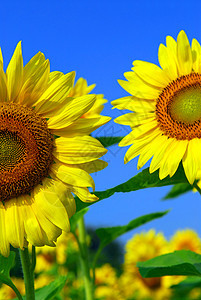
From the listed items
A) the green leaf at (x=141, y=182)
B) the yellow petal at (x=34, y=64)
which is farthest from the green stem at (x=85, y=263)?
the yellow petal at (x=34, y=64)

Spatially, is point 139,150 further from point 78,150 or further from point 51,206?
point 51,206

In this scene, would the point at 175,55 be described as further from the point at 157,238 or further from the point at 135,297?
the point at 135,297

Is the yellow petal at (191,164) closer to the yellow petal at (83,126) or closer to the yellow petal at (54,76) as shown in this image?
the yellow petal at (83,126)

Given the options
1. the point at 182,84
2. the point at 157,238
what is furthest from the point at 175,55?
the point at 157,238

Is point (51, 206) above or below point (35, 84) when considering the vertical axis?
below

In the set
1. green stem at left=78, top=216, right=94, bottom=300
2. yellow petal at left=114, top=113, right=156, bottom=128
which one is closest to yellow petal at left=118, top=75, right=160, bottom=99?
yellow petal at left=114, top=113, right=156, bottom=128

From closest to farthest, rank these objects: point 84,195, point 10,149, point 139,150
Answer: point 84,195 → point 10,149 → point 139,150

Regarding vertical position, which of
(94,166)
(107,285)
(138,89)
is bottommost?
(107,285)

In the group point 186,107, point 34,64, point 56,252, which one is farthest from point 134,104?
point 56,252
